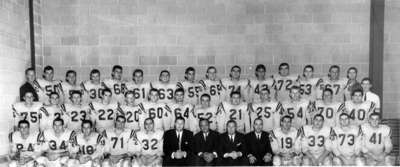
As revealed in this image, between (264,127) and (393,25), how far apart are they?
155 inches

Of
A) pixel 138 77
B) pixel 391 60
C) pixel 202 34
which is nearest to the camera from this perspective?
pixel 138 77

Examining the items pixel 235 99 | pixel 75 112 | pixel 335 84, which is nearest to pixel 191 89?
pixel 235 99

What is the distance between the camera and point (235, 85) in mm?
9320

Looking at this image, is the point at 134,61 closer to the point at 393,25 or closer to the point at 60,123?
the point at 60,123

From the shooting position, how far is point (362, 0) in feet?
33.4

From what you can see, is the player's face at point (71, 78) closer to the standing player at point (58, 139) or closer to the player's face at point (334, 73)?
the standing player at point (58, 139)

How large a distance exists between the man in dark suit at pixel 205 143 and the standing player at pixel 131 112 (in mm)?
1279

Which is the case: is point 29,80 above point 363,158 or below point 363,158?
above

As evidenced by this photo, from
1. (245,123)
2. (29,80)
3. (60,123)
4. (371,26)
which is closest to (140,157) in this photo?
(60,123)

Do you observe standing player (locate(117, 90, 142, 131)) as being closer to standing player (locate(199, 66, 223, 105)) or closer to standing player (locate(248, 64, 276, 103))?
standing player (locate(199, 66, 223, 105))

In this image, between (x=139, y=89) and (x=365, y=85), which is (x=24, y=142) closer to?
(x=139, y=89)

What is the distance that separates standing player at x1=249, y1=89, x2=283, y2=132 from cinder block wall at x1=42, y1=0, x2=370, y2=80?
166 cm

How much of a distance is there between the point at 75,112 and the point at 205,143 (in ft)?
8.61

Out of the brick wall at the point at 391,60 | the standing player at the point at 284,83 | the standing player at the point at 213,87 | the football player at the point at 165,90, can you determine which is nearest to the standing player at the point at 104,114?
the football player at the point at 165,90
